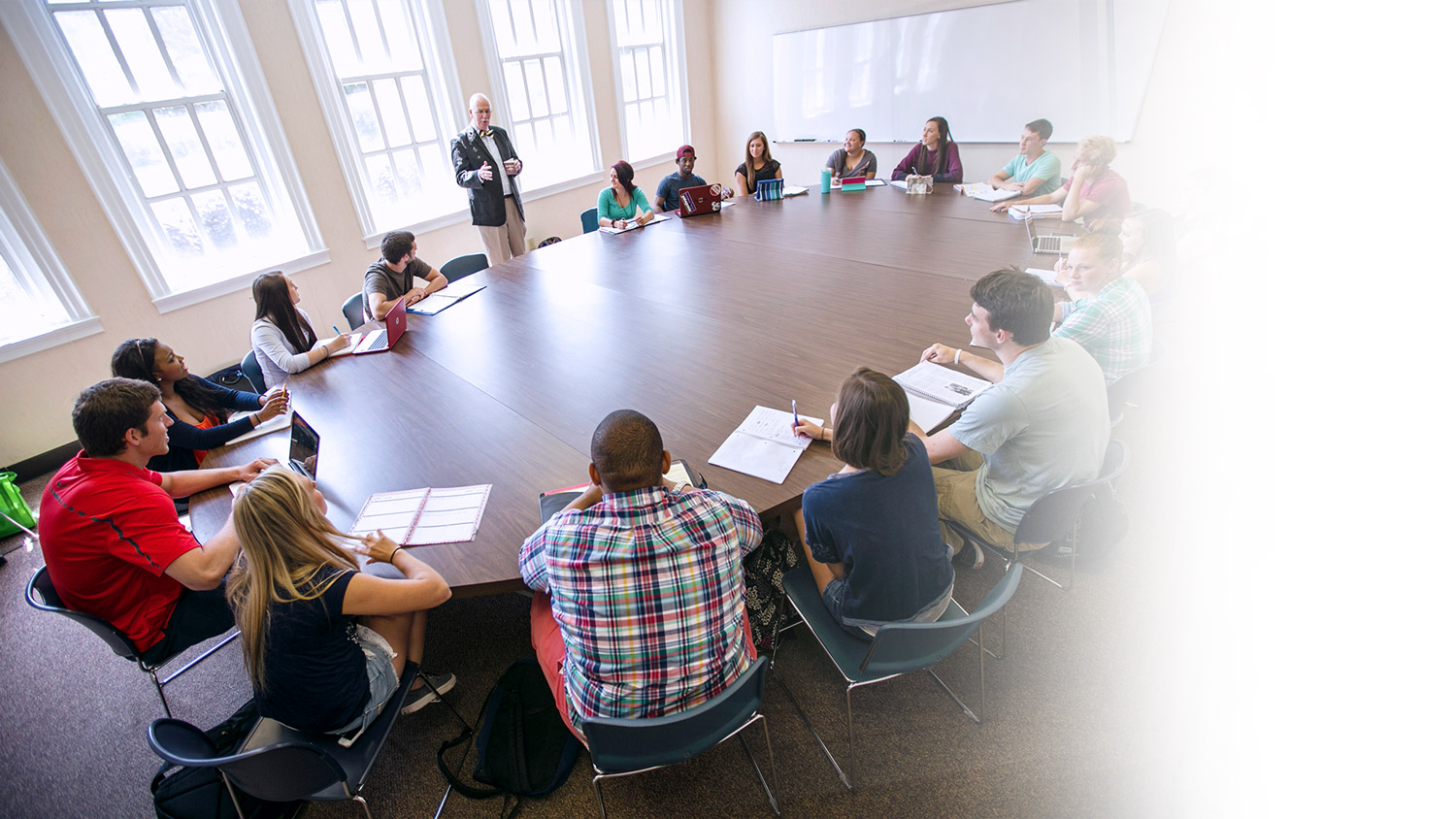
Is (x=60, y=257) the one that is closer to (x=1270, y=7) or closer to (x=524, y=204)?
(x=524, y=204)

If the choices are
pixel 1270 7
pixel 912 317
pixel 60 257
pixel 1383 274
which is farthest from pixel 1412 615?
pixel 60 257

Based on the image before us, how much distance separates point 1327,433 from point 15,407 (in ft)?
20.3

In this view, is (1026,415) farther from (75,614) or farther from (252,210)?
(252,210)

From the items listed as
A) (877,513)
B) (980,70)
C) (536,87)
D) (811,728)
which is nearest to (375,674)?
(811,728)

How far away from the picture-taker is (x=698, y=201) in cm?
518

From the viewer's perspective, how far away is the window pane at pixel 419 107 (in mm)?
5441

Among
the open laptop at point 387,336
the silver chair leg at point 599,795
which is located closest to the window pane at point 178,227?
→ the open laptop at point 387,336

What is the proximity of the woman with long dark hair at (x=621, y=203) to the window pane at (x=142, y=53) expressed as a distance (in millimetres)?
3056

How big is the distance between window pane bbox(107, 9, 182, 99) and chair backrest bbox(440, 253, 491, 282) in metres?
2.27

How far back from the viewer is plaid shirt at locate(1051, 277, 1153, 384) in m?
2.42

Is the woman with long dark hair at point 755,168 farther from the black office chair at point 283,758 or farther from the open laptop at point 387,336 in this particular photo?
the black office chair at point 283,758

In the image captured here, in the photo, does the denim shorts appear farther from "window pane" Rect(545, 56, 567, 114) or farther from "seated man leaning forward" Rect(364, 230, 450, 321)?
"window pane" Rect(545, 56, 567, 114)

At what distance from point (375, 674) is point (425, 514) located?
0.47 metres

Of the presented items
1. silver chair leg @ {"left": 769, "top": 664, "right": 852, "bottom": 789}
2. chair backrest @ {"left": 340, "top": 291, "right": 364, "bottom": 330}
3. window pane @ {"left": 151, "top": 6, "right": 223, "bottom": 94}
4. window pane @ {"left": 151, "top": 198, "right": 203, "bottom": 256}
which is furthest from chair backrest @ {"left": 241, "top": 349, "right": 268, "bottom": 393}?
silver chair leg @ {"left": 769, "top": 664, "right": 852, "bottom": 789}
